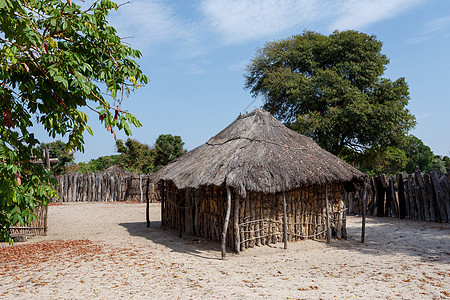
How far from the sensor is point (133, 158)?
93.6 ft

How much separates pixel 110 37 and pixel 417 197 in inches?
547

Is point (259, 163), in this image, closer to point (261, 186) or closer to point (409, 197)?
point (261, 186)

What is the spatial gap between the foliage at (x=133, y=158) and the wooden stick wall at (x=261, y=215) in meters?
17.6

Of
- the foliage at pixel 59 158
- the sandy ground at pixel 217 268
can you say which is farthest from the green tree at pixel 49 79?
the foliage at pixel 59 158

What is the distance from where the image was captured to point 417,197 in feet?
46.4

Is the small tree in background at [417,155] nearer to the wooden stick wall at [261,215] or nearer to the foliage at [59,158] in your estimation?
the wooden stick wall at [261,215]

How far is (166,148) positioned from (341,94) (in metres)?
14.9

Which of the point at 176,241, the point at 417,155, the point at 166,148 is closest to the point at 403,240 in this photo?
the point at 176,241

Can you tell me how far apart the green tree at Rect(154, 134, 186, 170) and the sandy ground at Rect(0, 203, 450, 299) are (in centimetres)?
1730

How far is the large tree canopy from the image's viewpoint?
65.0 ft

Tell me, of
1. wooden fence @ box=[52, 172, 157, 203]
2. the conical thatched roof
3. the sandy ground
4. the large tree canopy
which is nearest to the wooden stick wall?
the sandy ground

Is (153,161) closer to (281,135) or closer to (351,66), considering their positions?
(351,66)

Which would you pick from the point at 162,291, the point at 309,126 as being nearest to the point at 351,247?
the point at 162,291

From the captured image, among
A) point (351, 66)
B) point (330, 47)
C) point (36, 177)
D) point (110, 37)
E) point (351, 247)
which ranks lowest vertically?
point (351, 247)
